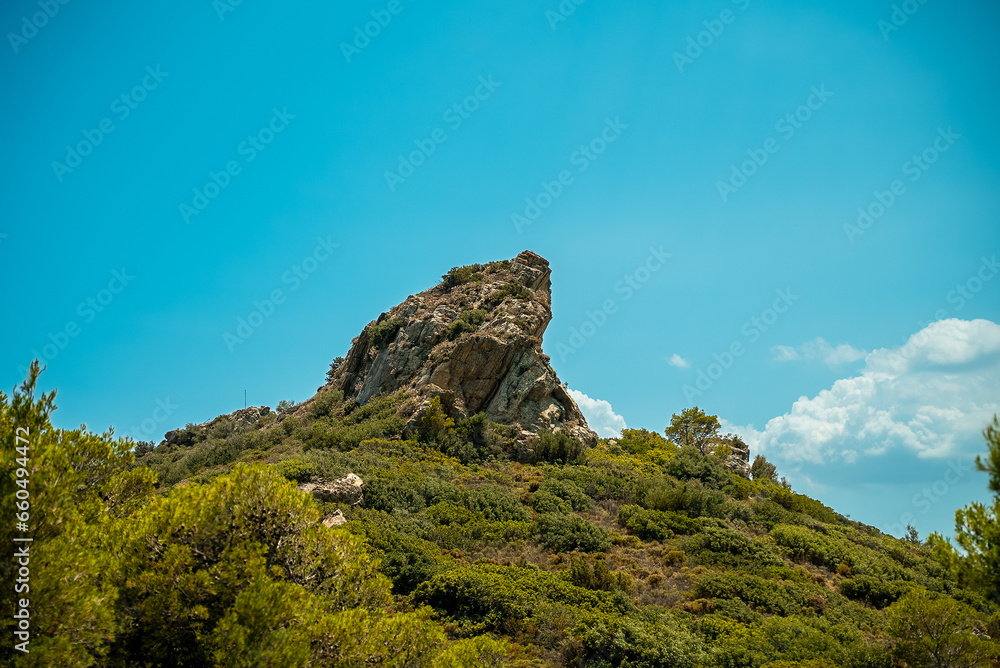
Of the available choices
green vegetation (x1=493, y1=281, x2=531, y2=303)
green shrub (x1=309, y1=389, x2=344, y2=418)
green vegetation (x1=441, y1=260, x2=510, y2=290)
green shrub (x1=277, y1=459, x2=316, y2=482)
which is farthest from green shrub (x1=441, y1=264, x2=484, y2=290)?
green shrub (x1=277, y1=459, x2=316, y2=482)

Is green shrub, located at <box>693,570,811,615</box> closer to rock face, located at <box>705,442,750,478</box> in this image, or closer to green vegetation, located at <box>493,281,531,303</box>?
rock face, located at <box>705,442,750,478</box>

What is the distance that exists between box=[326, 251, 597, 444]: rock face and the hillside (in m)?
0.20

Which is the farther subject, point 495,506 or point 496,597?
point 495,506

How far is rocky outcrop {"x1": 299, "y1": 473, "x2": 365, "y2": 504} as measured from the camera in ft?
68.8

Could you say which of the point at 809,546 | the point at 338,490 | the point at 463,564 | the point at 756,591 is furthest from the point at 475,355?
the point at 756,591

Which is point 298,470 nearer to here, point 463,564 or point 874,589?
point 463,564

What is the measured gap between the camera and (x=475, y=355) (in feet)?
120

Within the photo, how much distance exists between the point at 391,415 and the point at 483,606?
2112 centimetres

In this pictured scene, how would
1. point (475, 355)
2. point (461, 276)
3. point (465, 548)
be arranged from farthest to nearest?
1. point (461, 276)
2. point (475, 355)
3. point (465, 548)

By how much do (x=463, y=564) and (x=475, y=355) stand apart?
19.5 metres

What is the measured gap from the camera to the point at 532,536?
2172cm

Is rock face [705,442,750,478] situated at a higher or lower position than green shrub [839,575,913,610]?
higher

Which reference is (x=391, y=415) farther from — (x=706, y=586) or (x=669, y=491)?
(x=706, y=586)

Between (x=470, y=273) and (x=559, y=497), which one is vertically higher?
(x=470, y=273)
